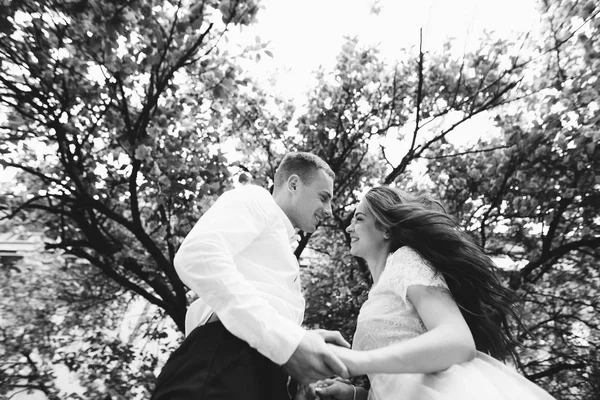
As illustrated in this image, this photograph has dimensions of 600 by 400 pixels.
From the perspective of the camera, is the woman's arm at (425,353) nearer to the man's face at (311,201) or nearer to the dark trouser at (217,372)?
the dark trouser at (217,372)

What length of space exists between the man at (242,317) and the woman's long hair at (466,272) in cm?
56

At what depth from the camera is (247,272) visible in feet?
5.19

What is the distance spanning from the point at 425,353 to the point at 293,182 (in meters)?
1.18

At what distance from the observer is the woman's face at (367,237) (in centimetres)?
212

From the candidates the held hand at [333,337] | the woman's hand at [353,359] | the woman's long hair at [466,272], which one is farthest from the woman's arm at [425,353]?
the woman's long hair at [466,272]

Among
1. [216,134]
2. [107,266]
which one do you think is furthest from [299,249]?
[107,266]

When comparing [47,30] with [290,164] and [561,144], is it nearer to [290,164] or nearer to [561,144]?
[290,164]

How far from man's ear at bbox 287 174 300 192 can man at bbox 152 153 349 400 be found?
1.45ft

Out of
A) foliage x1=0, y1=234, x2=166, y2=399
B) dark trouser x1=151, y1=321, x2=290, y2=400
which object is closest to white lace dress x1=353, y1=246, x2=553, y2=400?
dark trouser x1=151, y1=321, x2=290, y2=400

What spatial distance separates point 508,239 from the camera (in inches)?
274

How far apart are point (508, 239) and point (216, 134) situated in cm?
526

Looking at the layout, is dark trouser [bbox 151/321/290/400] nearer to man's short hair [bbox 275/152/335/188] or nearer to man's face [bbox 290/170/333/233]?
man's face [bbox 290/170/333/233]

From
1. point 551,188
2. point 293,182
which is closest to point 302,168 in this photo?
point 293,182

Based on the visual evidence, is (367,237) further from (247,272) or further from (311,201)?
(247,272)
